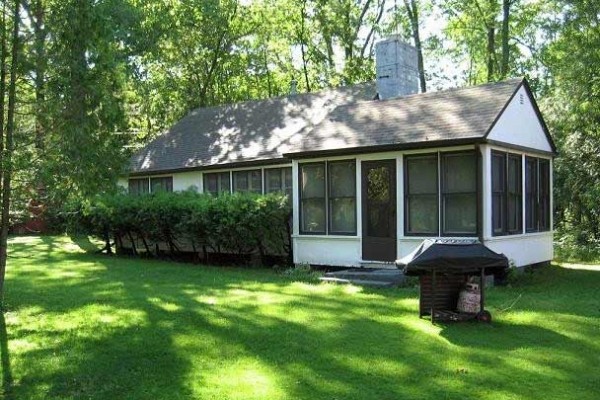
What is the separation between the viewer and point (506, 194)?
12062 millimetres

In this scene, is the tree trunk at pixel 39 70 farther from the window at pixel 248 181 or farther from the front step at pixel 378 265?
the window at pixel 248 181

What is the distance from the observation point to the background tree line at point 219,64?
26.1 ft

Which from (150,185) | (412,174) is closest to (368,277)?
(412,174)

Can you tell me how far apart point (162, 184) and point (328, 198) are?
7.31 meters

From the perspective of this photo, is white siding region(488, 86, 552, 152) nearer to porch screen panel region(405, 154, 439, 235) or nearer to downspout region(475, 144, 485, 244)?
downspout region(475, 144, 485, 244)

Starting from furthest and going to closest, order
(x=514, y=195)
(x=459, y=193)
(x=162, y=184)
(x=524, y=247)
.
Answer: (x=162, y=184) → (x=524, y=247) → (x=514, y=195) → (x=459, y=193)

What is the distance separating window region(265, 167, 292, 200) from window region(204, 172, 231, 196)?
1.45 m

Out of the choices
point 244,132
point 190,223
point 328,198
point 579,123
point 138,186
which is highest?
point 579,123

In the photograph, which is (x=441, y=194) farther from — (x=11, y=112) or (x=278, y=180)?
(x=11, y=112)

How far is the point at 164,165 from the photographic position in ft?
60.4

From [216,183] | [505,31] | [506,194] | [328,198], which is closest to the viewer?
[506,194]

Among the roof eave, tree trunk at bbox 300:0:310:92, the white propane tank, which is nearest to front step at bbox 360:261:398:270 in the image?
the roof eave

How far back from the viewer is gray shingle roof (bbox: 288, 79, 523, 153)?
11.6 m

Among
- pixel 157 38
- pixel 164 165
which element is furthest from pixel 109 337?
pixel 157 38
